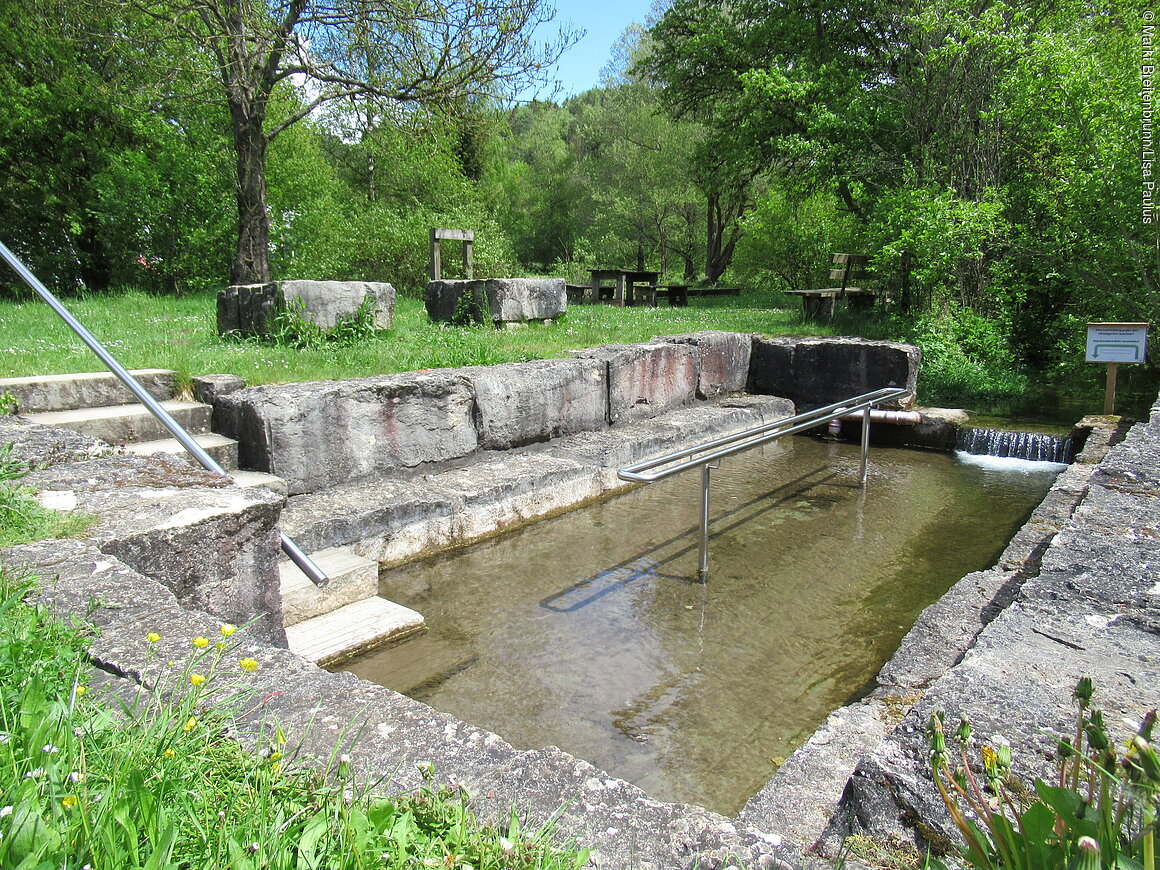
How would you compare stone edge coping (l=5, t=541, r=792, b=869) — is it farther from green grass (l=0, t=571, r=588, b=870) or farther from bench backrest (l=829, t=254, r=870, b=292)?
bench backrest (l=829, t=254, r=870, b=292)

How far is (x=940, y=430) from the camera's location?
26.5ft

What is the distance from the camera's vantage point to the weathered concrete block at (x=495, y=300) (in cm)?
877

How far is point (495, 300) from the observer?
8.77 meters

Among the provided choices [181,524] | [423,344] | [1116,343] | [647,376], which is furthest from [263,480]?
[1116,343]

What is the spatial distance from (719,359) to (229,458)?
17.5ft

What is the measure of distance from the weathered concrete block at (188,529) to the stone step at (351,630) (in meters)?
0.37

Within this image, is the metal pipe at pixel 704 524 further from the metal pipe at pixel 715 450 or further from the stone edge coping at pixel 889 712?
the stone edge coping at pixel 889 712

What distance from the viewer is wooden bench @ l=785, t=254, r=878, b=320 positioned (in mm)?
11834

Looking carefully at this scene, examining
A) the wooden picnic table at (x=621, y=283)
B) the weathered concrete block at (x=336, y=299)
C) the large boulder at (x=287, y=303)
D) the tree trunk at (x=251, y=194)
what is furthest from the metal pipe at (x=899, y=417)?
the wooden picnic table at (x=621, y=283)

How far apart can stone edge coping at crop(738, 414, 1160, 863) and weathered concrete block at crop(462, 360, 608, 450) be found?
11.6 ft

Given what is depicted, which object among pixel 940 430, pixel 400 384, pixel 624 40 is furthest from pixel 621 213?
→ pixel 400 384

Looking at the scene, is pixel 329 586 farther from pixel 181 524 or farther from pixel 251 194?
pixel 251 194

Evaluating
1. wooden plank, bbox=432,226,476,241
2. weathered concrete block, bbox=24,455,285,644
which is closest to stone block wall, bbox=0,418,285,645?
weathered concrete block, bbox=24,455,285,644

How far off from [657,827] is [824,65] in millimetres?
14600
